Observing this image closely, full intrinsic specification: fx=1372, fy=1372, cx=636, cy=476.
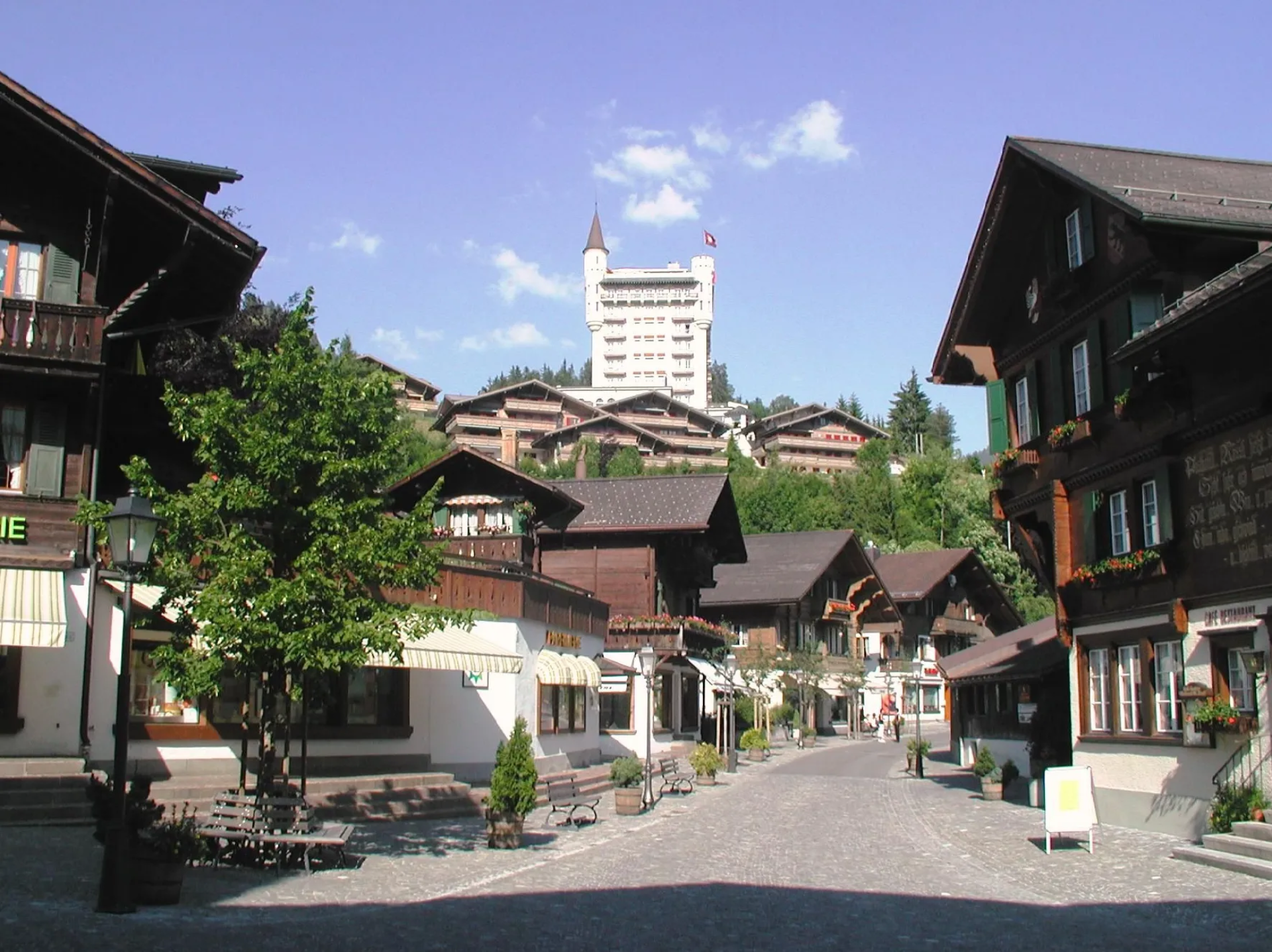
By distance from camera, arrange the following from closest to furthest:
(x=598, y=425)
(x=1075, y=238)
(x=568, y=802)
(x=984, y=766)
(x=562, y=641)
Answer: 1. (x=1075, y=238)
2. (x=568, y=802)
3. (x=984, y=766)
4. (x=562, y=641)
5. (x=598, y=425)

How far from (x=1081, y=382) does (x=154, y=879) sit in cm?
1862

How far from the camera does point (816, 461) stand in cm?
13075

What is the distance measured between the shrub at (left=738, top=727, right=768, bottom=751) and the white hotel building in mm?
126298

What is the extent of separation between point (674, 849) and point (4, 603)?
34.4ft

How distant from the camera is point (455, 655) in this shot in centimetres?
2456

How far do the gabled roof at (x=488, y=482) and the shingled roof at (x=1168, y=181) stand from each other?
16.7 metres

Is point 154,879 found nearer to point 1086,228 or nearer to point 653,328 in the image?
point 1086,228

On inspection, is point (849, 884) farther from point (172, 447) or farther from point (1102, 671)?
point (172, 447)

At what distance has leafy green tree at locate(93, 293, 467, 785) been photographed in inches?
661

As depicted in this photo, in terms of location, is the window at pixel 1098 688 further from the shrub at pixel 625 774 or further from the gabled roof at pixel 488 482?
the gabled roof at pixel 488 482

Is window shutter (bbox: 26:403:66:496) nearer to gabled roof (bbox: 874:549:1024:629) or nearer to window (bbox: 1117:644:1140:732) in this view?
window (bbox: 1117:644:1140:732)

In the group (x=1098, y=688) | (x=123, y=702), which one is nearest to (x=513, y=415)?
(x=1098, y=688)

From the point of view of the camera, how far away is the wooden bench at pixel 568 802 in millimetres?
24062

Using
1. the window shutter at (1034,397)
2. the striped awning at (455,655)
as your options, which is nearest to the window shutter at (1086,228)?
the window shutter at (1034,397)
